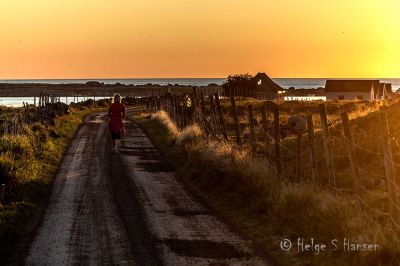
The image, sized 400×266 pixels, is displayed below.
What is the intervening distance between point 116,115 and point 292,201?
34.8 feet

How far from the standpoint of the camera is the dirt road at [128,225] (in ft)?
31.8

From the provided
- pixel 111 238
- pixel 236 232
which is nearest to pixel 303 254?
pixel 236 232

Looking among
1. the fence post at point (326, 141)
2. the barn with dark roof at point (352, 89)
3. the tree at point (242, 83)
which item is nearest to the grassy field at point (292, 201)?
the fence post at point (326, 141)

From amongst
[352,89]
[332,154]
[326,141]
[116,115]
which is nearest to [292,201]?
[326,141]

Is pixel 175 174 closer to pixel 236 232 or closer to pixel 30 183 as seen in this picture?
pixel 30 183

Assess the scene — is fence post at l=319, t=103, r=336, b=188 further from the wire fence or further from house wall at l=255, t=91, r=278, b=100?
house wall at l=255, t=91, r=278, b=100

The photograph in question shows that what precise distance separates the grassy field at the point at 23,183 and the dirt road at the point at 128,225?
0.31m

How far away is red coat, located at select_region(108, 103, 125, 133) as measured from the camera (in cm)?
2136

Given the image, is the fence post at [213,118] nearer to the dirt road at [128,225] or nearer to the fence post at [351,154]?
the dirt road at [128,225]

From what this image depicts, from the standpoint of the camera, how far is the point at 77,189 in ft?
53.4

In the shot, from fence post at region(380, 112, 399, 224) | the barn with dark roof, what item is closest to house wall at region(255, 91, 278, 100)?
the barn with dark roof

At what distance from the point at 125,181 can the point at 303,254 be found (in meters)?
8.69

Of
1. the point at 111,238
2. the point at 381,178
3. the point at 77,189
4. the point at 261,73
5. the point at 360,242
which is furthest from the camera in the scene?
the point at 261,73

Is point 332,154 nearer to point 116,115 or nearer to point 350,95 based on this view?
point 116,115
